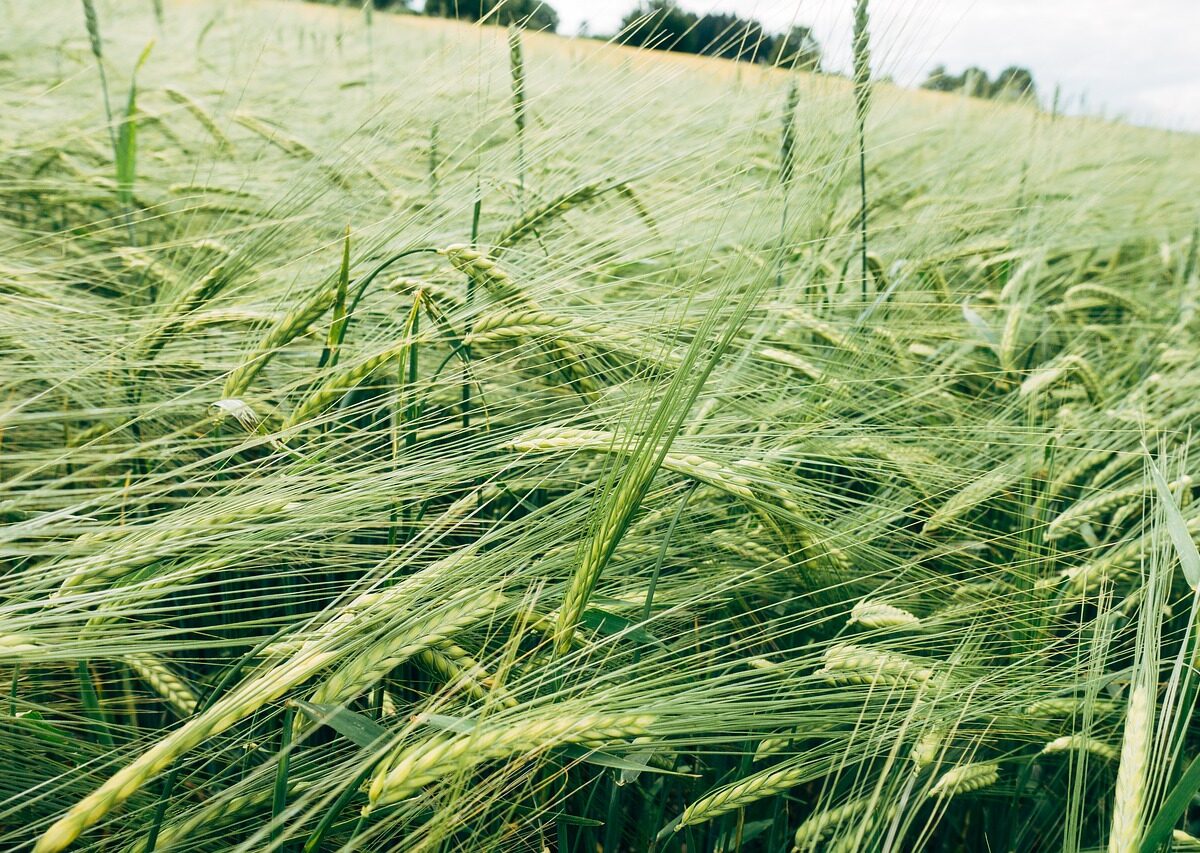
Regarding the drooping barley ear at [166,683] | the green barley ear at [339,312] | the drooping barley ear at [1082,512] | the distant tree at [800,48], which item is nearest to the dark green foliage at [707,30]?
the distant tree at [800,48]

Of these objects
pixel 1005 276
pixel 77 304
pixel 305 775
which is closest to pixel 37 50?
pixel 77 304

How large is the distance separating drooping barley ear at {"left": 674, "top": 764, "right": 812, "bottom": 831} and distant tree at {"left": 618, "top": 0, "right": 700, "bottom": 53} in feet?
2.44

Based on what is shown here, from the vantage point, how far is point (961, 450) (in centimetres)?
98

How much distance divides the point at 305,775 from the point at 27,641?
0.66 feet

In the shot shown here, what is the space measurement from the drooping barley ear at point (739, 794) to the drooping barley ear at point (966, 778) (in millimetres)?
115

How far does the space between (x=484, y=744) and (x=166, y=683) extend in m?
0.36

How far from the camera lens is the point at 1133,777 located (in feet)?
1.59

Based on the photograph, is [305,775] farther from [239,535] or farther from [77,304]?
[77,304]

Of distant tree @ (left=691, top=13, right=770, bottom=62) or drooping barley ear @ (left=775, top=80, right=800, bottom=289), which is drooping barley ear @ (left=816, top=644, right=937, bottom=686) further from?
distant tree @ (left=691, top=13, right=770, bottom=62)

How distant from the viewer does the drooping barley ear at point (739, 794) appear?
22.6 inches

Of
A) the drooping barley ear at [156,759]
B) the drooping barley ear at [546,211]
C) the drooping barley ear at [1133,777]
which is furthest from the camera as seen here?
the drooping barley ear at [546,211]

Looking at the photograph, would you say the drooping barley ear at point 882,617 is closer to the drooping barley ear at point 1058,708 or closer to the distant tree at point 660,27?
the drooping barley ear at point 1058,708

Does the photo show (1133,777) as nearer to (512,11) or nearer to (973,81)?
(512,11)

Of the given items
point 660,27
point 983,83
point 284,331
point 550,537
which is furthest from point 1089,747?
point 983,83
